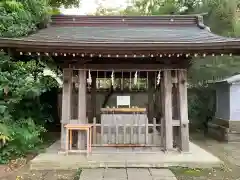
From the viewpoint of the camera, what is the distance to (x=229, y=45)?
22.5ft

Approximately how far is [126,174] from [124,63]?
10.2ft

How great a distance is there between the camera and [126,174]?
20.1ft

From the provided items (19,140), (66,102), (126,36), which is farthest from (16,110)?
(126,36)

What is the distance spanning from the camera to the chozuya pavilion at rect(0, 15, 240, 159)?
22.5ft

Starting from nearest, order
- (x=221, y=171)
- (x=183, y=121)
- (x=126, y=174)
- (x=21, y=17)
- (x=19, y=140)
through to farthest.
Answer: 1. (x=126, y=174)
2. (x=221, y=171)
3. (x=19, y=140)
4. (x=183, y=121)
5. (x=21, y=17)

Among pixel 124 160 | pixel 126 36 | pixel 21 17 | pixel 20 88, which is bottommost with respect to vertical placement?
pixel 124 160

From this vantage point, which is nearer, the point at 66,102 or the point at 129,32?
the point at 66,102

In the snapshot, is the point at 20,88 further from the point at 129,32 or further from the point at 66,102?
the point at 129,32

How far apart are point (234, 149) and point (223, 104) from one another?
2.95 m

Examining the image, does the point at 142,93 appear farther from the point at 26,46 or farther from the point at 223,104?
the point at 26,46

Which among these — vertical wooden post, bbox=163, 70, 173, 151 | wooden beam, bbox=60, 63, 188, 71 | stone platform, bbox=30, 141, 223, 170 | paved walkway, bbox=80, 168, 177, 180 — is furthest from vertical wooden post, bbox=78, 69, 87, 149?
vertical wooden post, bbox=163, 70, 173, 151

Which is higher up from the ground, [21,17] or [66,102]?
[21,17]

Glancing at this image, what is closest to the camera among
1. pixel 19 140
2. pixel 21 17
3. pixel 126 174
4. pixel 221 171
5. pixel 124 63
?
pixel 126 174

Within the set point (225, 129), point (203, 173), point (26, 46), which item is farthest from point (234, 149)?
point (26, 46)
